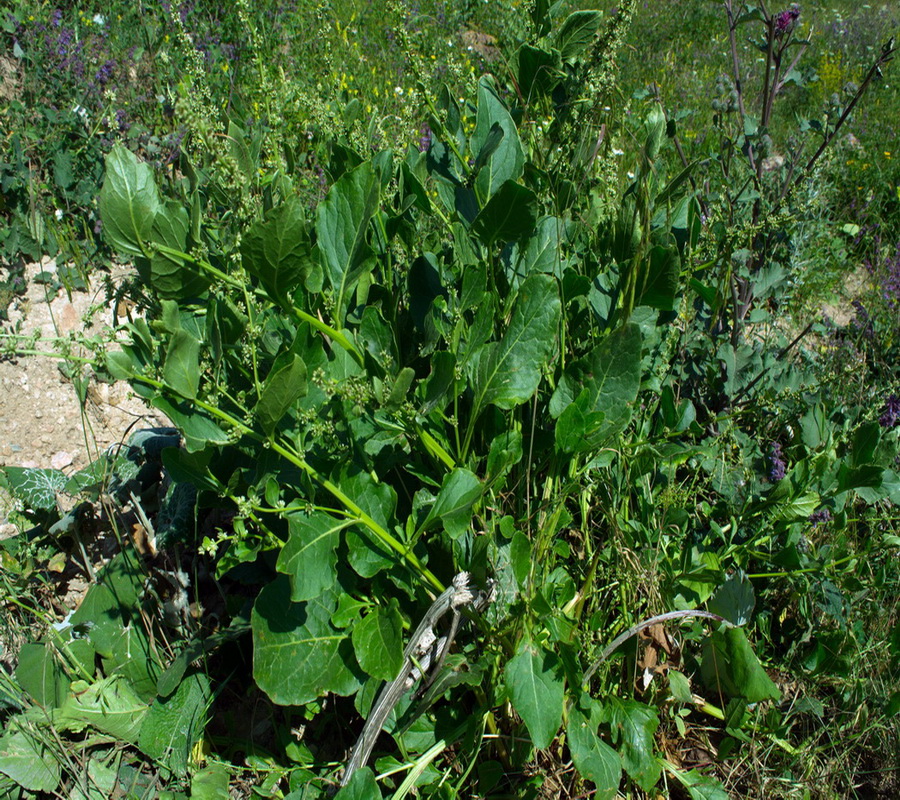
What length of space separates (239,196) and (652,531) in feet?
3.95

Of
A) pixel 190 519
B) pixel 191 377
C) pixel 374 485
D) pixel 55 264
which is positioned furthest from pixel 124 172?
pixel 55 264

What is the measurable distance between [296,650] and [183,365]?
676 millimetres

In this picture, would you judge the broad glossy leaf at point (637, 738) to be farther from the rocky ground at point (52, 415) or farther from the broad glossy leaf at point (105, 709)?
the rocky ground at point (52, 415)

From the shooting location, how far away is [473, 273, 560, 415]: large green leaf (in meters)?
1.45

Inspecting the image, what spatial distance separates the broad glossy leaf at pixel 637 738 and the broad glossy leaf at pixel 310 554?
27.8 inches

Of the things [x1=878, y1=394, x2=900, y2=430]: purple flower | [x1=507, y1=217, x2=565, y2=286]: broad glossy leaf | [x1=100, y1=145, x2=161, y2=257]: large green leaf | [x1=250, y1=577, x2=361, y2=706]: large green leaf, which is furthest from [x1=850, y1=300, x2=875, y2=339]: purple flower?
[x1=100, y1=145, x2=161, y2=257]: large green leaf

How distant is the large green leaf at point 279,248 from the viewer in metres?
1.18

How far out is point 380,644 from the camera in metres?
1.46

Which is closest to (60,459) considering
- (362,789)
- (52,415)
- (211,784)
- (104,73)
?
(52,415)

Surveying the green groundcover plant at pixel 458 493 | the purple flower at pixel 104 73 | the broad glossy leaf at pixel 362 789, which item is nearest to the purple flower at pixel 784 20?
the green groundcover plant at pixel 458 493

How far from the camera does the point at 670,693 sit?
67.4 inches

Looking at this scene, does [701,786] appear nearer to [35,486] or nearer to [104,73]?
[35,486]

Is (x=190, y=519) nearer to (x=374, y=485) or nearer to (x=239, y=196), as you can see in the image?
(x=374, y=485)

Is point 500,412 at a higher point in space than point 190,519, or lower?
higher
